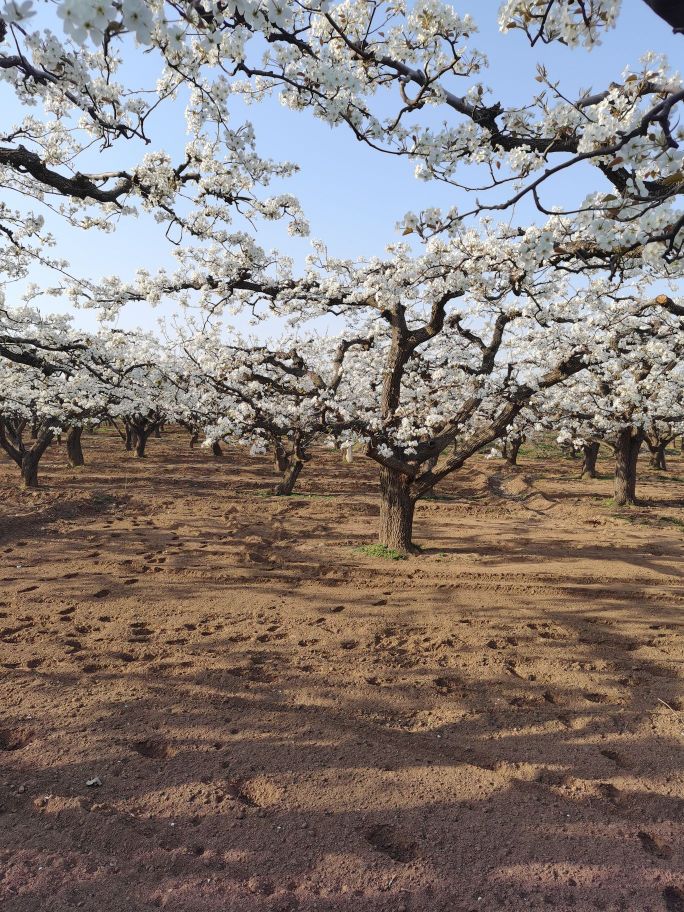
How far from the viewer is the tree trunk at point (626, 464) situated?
1708cm

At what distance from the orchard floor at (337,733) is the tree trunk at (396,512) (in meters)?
0.72

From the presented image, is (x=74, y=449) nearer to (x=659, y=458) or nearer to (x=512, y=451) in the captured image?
(x=512, y=451)

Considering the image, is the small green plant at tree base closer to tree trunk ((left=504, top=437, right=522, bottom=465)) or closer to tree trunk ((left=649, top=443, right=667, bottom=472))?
tree trunk ((left=504, top=437, right=522, bottom=465))

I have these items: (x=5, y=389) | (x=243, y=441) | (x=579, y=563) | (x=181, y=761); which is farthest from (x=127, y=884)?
(x=5, y=389)

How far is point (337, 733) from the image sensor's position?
4.15 m

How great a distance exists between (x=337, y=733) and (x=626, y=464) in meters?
16.4

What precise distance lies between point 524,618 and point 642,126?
5594mm

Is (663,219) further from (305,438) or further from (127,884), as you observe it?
(305,438)

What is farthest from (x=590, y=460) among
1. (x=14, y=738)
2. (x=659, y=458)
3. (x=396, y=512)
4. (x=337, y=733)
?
(x=14, y=738)

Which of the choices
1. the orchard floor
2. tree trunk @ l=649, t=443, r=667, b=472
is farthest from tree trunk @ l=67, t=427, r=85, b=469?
tree trunk @ l=649, t=443, r=667, b=472

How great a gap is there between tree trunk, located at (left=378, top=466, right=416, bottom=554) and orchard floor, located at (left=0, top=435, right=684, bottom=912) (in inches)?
28.5

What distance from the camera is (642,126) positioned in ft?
10.0

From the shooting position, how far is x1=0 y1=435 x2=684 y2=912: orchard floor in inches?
113

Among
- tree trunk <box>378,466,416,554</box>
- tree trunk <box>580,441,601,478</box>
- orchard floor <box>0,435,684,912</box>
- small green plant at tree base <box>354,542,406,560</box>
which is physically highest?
tree trunk <box>580,441,601,478</box>
